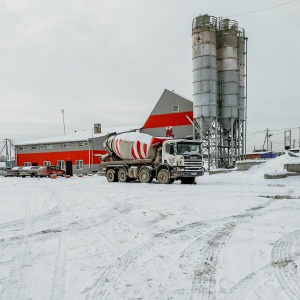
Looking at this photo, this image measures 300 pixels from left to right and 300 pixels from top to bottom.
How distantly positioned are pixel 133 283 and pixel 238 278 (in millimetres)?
1376

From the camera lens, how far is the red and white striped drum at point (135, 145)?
23.5 metres

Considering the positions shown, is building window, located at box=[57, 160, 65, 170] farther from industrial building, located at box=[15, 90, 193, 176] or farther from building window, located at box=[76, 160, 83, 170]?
building window, located at box=[76, 160, 83, 170]

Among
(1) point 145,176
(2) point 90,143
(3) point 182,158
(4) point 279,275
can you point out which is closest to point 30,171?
(2) point 90,143

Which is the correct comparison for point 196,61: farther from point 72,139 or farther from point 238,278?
point 238,278

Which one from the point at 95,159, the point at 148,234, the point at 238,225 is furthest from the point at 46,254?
the point at 95,159

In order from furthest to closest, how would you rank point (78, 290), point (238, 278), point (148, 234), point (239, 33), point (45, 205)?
1. point (239, 33)
2. point (45, 205)
3. point (148, 234)
4. point (238, 278)
5. point (78, 290)

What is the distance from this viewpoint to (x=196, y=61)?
115 ft

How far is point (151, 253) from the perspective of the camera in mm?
5688

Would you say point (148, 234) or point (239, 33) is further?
point (239, 33)

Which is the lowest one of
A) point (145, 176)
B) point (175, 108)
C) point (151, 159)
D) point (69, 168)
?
point (69, 168)

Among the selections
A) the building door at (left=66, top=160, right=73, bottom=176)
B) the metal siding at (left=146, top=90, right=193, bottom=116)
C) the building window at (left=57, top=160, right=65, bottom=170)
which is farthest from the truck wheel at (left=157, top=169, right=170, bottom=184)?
the building window at (left=57, top=160, right=65, bottom=170)

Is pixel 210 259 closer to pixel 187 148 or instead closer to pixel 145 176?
pixel 187 148

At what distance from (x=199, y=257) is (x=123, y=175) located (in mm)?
20168

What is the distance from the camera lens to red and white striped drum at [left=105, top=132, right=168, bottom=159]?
23.5 meters
